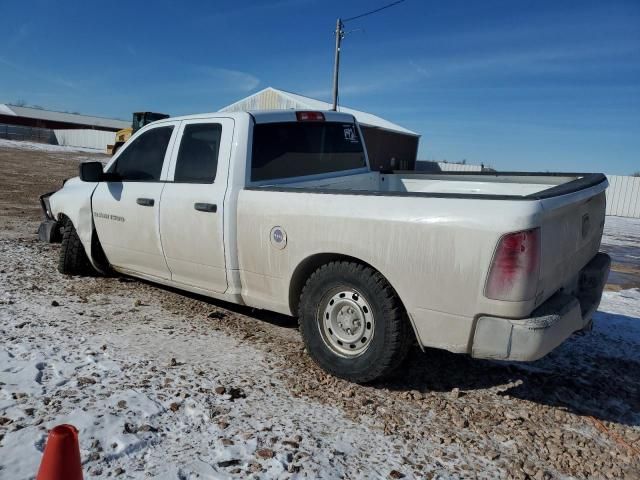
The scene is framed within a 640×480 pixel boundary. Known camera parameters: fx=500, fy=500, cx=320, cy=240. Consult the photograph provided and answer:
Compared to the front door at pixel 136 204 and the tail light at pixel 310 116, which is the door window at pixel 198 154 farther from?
the tail light at pixel 310 116

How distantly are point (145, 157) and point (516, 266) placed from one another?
12.0ft

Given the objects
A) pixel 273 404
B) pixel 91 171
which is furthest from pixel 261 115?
pixel 273 404

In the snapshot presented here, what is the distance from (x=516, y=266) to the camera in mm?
2713

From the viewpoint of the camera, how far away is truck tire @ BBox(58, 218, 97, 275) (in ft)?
18.6

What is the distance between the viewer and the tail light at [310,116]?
4594 millimetres

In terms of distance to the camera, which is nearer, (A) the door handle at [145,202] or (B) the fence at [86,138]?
Result: (A) the door handle at [145,202]

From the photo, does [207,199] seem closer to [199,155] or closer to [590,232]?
[199,155]

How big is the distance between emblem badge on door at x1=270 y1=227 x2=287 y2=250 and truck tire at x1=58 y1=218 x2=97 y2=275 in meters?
3.03

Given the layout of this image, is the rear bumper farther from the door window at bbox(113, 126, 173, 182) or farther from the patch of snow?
the door window at bbox(113, 126, 173, 182)

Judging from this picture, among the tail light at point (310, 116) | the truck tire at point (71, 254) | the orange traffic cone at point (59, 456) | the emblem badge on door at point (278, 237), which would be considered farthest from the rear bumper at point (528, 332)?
the truck tire at point (71, 254)

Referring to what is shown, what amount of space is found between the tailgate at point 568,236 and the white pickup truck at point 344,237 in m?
0.02

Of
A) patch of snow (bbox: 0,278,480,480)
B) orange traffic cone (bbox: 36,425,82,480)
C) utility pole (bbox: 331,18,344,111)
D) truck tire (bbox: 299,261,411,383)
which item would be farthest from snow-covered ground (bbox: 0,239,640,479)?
utility pole (bbox: 331,18,344,111)

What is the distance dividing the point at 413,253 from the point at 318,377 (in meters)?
1.22

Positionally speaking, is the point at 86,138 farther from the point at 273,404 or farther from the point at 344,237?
the point at 273,404
